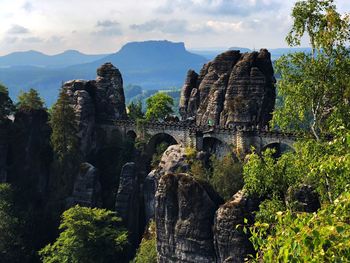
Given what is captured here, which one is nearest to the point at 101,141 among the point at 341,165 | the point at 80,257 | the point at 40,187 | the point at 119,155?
the point at 119,155

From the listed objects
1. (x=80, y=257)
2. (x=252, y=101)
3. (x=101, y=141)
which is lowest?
(x=80, y=257)

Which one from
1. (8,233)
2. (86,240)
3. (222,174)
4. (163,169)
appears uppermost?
(163,169)

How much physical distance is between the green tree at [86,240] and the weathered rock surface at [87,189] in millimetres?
10086

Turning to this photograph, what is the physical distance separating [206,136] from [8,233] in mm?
28577

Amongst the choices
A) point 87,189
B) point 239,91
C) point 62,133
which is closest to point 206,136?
point 239,91

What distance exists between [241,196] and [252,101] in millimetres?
27861

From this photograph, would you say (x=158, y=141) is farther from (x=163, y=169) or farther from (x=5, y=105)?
(x=5, y=105)

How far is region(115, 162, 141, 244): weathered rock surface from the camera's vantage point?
2270 inches

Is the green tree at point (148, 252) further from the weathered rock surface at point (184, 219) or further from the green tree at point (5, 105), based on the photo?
the green tree at point (5, 105)

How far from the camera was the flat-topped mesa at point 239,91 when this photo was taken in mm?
61281

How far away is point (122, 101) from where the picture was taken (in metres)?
74.6

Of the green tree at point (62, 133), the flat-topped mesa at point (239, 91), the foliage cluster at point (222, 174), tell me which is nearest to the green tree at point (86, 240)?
the foliage cluster at point (222, 174)

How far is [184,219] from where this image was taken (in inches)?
1501

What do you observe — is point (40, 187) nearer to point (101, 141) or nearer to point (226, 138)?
point (101, 141)
